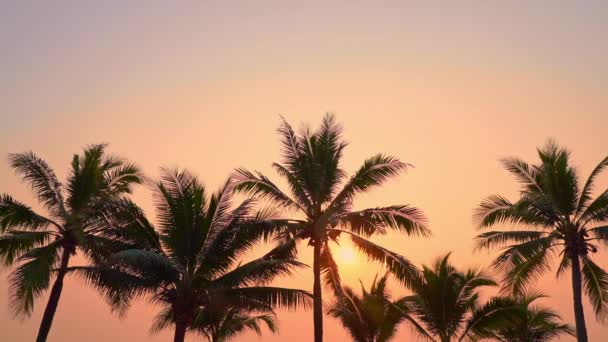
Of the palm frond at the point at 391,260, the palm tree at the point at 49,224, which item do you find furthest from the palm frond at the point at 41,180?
the palm frond at the point at 391,260

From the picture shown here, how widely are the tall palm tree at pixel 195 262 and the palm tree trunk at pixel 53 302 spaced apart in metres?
1.82

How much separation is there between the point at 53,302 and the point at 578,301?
831 inches

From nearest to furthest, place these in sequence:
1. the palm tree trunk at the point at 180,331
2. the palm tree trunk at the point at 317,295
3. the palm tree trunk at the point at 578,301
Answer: the palm tree trunk at the point at 180,331
the palm tree trunk at the point at 317,295
the palm tree trunk at the point at 578,301

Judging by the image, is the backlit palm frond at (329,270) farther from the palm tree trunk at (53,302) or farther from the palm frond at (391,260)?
the palm tree trunk at (53,302)

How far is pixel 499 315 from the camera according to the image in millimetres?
27234

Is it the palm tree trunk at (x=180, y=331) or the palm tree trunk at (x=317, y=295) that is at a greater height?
the palm tree trunk at (x=317, y=295)

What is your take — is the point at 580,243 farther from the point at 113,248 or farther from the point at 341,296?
the point at 113,248

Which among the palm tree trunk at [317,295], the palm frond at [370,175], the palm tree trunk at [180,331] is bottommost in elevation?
the palm tree trunk at [180,331]

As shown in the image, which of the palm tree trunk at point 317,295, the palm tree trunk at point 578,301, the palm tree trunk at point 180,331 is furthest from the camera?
the palm tree trunk at point 578,301

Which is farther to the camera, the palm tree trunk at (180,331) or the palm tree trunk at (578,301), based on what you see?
the palm tree trunk at (578,301)

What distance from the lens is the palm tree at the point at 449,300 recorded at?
2811 centimetres

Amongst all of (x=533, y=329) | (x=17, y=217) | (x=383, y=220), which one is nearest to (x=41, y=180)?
(x=17, y=217)

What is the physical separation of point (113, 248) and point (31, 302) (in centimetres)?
342

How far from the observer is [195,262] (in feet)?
80.6
